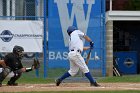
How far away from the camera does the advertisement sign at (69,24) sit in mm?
19172

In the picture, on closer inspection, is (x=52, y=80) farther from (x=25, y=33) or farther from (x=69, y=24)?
(x=69, y=24)

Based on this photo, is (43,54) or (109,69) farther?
(109,69)

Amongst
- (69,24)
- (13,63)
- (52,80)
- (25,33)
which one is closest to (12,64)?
(13,63)

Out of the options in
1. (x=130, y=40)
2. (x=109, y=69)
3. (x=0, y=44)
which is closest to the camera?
(x=0, y=44)

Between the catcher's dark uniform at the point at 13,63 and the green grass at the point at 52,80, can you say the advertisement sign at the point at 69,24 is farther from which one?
the catcher's dark uniform at the point at 13,63

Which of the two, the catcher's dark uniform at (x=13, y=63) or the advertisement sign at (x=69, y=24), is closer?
the catcher's dark uniform at (x=13, y=63)

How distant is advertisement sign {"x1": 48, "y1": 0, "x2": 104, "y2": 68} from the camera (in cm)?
1917

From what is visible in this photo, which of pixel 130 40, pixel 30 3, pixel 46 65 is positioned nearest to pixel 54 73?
pixel 46 65

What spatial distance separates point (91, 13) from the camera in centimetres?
1944

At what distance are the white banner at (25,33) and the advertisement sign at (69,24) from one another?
0.47m

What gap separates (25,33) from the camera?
61.9 ft

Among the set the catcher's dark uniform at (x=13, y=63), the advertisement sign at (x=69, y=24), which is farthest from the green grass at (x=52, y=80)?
the catcher's dark uniform at (x=13, y=63)

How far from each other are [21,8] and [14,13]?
40 centimetres

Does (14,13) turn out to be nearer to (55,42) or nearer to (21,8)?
(21,8)
